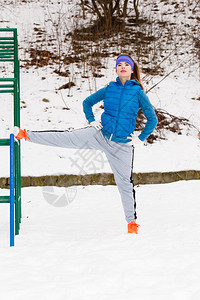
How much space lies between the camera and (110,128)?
270cm

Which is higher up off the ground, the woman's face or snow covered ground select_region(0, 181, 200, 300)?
the woman's face

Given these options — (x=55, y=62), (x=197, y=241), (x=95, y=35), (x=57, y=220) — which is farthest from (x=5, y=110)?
(x=197, y=241)

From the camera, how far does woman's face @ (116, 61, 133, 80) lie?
2.73 m

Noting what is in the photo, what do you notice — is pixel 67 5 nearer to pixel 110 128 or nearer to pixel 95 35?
pixel 95 35

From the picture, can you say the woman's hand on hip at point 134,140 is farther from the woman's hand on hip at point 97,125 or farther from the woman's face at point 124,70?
the woman's face at point 124,70

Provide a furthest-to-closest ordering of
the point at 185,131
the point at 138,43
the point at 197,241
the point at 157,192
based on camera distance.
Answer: the point at 138,43, the point at 185,131, the point at 157,192, the point at 197,241

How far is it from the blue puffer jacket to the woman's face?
57 mm

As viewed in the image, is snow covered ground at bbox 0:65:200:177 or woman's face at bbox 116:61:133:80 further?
snow covered ground at bbox 0:65:200:177

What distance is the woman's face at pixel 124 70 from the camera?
2730 mm

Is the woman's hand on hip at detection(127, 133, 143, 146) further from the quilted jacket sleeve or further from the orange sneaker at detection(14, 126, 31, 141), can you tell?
the orange sneaker at detection(14, 126, 31, 141)

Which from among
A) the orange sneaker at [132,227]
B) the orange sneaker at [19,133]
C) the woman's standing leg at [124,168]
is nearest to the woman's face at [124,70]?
the woman's standing leg at [124,168]

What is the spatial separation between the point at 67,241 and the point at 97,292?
91cm

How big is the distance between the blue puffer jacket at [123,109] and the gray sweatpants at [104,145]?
0.08 metres

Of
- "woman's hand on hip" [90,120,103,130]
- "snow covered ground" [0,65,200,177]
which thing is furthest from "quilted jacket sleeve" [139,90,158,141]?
"snow covered ground" [0,65,200,177]
